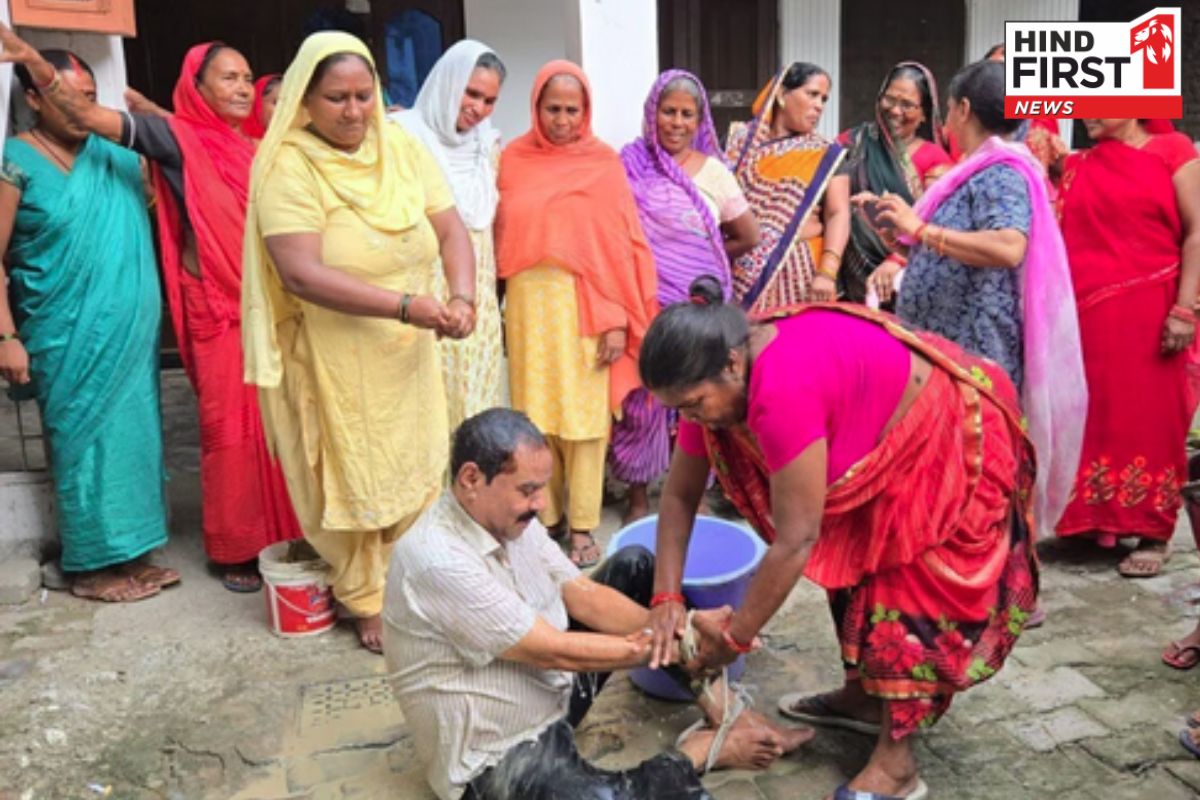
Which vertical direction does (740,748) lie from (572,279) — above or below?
below

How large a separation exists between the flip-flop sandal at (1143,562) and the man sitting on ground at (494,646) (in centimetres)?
207

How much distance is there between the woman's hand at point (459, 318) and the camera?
3.00 metres

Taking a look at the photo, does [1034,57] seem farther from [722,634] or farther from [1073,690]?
[722,634]

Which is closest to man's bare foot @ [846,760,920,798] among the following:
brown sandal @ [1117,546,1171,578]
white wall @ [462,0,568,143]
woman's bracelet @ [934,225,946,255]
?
woman's bracelet @ [934,225,946,255]

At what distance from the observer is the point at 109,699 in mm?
2984

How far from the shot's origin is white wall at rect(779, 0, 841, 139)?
6785mm

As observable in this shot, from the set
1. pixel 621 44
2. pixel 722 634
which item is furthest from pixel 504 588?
pixel 621 44

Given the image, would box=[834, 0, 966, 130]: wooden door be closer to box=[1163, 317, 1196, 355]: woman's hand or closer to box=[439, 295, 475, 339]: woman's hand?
box=[1163, 317, 1196, 355]: woman's hand

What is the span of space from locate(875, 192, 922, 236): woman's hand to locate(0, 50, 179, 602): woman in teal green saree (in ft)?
8.08

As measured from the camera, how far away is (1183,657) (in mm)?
2977

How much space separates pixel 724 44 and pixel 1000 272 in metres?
4.20

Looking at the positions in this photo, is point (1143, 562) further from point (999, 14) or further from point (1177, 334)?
point (999, 14)

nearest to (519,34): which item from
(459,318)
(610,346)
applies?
(610,346)

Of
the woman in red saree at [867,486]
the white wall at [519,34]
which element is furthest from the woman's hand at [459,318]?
the white wall at [519,34]
